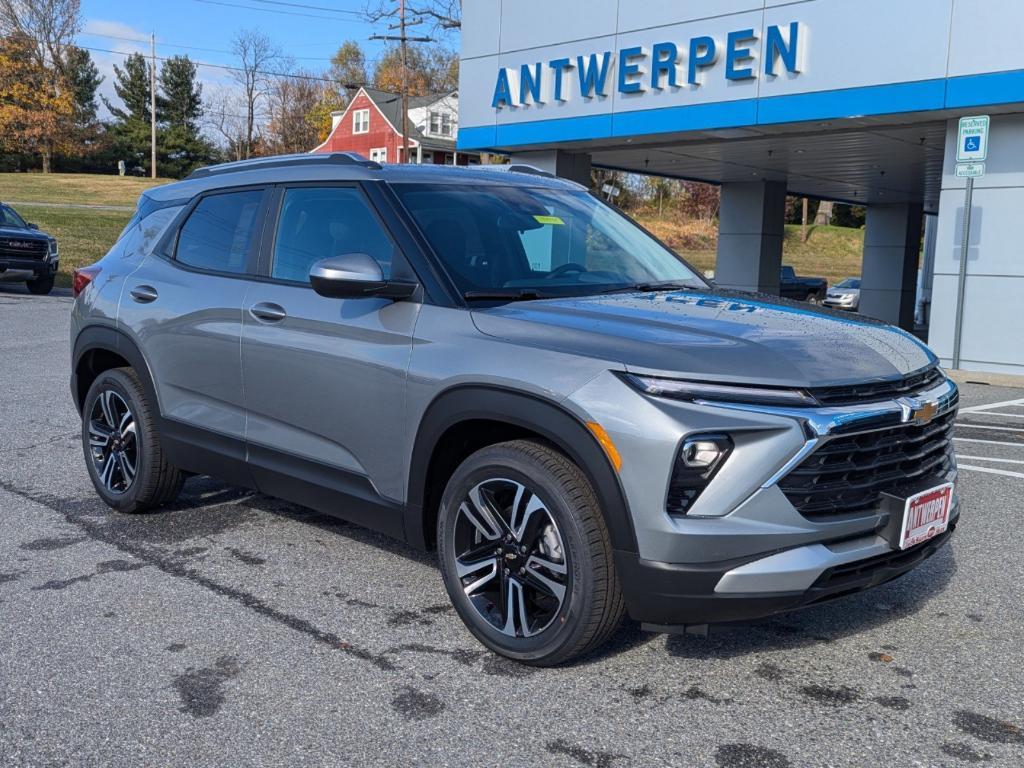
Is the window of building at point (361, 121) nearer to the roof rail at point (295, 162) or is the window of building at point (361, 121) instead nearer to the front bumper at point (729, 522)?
the roof rail at point (295, 162)

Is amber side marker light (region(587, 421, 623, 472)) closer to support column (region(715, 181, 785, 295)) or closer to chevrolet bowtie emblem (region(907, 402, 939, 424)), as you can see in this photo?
chevrolet bowtie emblem (region(907, 402, 939, 424))

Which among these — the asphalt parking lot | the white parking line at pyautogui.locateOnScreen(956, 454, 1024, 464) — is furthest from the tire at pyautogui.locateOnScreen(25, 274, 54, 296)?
the white parking line at pyautogui.locateOnScreen(956, 454, 1024, 464)

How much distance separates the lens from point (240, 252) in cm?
498

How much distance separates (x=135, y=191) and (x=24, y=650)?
6173 centimetres

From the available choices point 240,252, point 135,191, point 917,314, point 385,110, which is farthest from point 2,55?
point 240,252

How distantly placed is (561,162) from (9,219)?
11.8 metres

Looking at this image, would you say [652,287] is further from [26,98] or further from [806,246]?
[26,98]

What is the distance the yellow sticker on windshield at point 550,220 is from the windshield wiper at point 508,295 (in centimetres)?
64

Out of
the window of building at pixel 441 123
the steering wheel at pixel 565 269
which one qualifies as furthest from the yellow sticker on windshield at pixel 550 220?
the window of building at pixel 441 123

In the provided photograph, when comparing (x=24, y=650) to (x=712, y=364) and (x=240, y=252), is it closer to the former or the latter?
(x=240, y=252)

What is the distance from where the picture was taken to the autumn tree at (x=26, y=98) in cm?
6288

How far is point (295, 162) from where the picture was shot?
4891 mm

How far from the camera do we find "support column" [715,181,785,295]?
2488 cm

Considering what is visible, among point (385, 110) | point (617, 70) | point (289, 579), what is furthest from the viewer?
point (385, 110)
